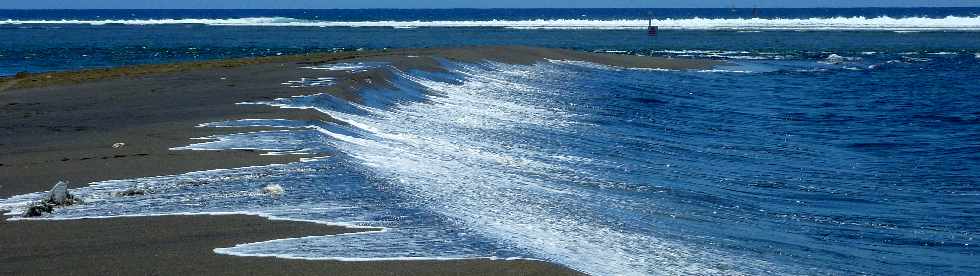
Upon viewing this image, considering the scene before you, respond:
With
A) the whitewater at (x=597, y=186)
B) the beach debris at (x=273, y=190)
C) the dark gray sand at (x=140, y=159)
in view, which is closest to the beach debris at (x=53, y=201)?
the whitewater at (x=597, y=186)

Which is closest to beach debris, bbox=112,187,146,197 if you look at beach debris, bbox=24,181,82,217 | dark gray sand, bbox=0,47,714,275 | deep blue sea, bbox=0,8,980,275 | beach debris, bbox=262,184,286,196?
deep blue sea, bbox=0,8,980,275

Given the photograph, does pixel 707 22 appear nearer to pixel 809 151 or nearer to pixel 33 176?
pixel 809 151

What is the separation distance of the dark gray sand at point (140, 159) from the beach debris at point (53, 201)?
0.28m

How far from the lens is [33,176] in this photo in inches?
332

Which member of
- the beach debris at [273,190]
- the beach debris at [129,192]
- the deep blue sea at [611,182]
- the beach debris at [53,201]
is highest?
the beach debris at [53,201]

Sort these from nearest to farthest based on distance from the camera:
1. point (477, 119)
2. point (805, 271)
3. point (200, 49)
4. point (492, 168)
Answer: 1. point (805, 271)
2. point (492, 168)
3. point (477, 119)
4. point (200, 49)

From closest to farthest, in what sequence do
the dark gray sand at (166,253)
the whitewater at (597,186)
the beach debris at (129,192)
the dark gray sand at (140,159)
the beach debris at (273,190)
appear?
the dark gray sand at (166,253) < the dark gray sand at (140,159) < the whitewater at (597,186) < the beach debris at (129,192) < the beach debris at (273,190)

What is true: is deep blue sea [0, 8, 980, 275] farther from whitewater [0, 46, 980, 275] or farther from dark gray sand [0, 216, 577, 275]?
dark gray sand [0, 216, 577, 275]

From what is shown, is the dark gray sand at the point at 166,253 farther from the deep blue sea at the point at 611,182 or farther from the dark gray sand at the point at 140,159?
the deep blue sea at the point at 611,182

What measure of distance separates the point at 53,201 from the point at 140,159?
2.16 meters

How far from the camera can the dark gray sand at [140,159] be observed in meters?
5.65

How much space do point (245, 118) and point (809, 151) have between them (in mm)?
6967

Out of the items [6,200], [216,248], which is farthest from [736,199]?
[6,200]

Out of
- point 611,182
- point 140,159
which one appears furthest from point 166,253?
point 611,182
